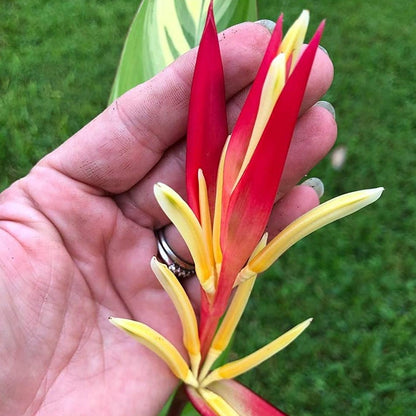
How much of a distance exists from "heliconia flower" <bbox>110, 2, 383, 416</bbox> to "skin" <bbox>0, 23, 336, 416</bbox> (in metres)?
0.09

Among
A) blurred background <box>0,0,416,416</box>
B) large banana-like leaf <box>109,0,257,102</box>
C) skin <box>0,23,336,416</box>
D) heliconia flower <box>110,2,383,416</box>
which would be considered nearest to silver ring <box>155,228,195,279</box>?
skin <box>0,23,336,416</box>

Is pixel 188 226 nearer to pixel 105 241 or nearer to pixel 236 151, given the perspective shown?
pixel 236 151

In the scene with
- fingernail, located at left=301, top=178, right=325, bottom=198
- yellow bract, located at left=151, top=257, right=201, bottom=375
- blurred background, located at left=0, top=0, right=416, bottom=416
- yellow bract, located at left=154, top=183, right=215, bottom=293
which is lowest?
blurred background, located at left=0, top=0, right=416, bottom=416

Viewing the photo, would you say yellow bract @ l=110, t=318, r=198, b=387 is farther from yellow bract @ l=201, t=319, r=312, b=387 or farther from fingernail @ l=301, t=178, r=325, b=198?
fingernail @ l=301, t=178, r=325, b=198

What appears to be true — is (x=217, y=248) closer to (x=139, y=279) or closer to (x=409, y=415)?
(x=139, y=279)

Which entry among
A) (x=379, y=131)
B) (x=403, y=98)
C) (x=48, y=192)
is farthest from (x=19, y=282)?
(x=403, y=98)

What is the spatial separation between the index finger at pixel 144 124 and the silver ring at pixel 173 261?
0.10 metres

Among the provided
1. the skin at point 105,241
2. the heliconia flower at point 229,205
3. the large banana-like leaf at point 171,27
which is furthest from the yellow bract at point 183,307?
the large banana-like leaf at point 171,27

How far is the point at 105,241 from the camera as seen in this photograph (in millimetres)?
876

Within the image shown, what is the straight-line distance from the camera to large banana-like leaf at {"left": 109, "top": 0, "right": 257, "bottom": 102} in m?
1.04

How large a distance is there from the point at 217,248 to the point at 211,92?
0.18 metres

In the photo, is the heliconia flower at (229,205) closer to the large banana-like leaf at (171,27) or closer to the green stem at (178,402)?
the green stem at (178,402)

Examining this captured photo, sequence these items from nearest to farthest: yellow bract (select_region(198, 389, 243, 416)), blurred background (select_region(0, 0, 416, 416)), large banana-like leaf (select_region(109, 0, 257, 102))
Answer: yellow bract (select_region(198, 389, 243, 416)), large banana-like leaf (select_region(109, 0, 257, 102)), blurred background (select_region(0, 0, 416, 416))

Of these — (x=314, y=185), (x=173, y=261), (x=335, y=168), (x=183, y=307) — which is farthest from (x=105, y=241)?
(x=335, y=168)
